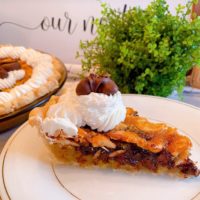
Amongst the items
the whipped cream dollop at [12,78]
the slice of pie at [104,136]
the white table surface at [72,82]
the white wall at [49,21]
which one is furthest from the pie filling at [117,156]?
the white wall at [49,21]

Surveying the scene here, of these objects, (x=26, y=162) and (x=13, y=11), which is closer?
(x=26, y=162)

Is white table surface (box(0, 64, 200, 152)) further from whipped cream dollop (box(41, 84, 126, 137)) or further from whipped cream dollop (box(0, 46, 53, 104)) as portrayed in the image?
whipped cream dollop (box(41, 84, 126, 137))

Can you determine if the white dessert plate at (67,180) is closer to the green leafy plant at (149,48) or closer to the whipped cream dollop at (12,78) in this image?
the green leafy plant at (149,48)

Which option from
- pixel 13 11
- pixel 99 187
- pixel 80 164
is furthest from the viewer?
pixel 13 11

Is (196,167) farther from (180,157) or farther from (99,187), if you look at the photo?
(99,187)

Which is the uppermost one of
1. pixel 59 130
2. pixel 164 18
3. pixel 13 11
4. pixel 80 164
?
pixel 164 18

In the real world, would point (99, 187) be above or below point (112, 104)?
below

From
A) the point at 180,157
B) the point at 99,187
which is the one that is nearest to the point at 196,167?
the point at 180,157

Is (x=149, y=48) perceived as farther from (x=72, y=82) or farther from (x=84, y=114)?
(x=72, y=82)
